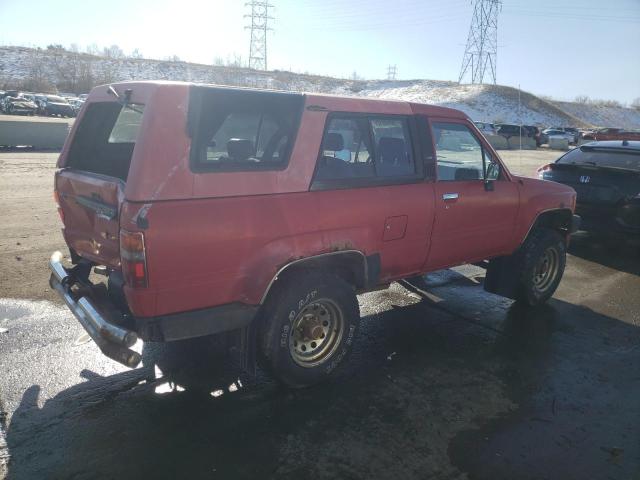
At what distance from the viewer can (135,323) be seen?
293cm

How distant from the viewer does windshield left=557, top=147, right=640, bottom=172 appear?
7406 mm

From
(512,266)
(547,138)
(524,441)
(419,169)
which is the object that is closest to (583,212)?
(512,266)

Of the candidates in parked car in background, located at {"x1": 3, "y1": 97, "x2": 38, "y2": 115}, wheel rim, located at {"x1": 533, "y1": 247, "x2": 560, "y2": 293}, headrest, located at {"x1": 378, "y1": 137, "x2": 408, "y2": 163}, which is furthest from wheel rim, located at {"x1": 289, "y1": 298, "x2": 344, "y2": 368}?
parked car in background, located at {"x1": 3, "y1": 97, "x2": 38, "y2": 115}

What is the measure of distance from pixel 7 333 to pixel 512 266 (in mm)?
4808

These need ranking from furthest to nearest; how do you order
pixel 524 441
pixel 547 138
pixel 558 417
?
pixel 547 138
pixel 558 417
pixel 524 441

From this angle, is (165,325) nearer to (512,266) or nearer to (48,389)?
(48,389)

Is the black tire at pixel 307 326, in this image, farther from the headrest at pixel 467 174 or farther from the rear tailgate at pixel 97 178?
the headrest at pixel 467 174

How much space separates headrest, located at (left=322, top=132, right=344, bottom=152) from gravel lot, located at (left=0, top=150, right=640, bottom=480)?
5.70 feet

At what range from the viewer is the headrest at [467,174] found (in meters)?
4.33

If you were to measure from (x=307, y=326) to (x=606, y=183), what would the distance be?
5956mm

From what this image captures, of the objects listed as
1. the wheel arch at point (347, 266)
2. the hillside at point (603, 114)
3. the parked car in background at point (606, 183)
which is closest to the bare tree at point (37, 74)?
the parked car in background at point (606, 183)

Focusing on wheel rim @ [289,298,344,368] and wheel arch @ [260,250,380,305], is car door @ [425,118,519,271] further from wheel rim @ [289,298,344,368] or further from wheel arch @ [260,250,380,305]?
wheel rim @ [289,298,344,368]

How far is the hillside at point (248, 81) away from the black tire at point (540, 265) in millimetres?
51286

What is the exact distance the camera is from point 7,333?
408cm
